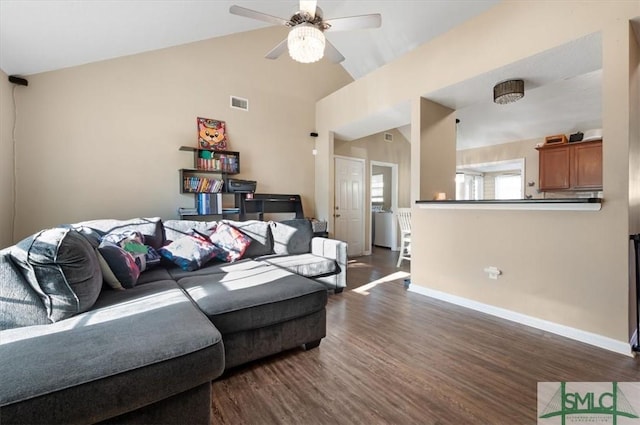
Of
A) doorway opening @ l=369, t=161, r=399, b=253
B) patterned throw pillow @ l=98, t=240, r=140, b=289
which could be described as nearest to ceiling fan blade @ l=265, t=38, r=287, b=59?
patterned throw pillow @ l=98, t=240, r=140, b=289

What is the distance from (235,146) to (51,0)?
2.45 metres

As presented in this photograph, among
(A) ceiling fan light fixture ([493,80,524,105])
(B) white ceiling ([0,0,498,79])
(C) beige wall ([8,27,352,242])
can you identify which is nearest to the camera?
(B) white ceiling ([0,0,498,79])

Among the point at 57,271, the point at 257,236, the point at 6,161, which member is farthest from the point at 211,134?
the point at 57,271

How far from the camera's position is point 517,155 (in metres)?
5.86

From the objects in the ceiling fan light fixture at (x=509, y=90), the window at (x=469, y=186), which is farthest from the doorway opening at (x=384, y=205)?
the ceiling fan light fixture at (x=509, y=90)

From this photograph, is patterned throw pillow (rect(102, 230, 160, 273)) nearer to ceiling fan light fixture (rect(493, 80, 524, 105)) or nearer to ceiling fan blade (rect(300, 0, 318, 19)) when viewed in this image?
ceiling fan blade (rect(300, 0, 318, 19))

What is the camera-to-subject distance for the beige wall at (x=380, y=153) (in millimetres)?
5773

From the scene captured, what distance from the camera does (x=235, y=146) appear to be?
4535 millimetres

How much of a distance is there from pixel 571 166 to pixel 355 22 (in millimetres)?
4640

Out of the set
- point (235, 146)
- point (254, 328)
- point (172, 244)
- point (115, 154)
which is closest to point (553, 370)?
point (254, 328)

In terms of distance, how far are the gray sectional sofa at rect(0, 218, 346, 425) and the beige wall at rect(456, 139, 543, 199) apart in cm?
561

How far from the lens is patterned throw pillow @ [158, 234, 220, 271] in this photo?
2695 millimetres

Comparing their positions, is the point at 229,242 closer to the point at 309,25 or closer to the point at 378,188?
the point at 309,25

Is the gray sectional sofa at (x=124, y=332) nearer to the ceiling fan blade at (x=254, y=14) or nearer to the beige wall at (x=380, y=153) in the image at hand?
the ceiling fan blade at (x=254, y=14)
